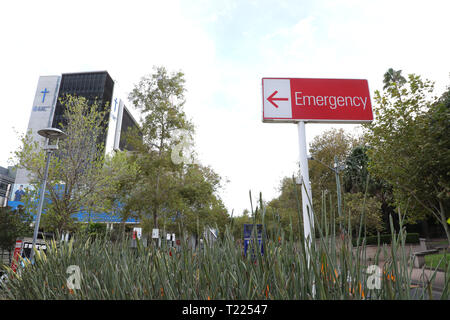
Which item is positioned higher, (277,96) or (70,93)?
(70,93)

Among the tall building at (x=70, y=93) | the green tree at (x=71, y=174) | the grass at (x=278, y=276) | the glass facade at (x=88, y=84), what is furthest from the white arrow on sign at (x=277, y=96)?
the glass facade at (x=88, y=84)

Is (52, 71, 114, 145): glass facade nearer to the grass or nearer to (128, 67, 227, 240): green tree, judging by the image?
(128, 67, 227, 240): green tree

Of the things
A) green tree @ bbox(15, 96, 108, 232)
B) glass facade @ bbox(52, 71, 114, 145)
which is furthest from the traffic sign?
glass facade @ bbox(52, 71, 114, 145)

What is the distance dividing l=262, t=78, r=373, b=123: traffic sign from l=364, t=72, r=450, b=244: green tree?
602 centimetres

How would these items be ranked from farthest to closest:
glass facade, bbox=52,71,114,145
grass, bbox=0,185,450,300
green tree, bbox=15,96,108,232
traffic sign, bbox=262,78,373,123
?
glass facade, bbox=52,71,114,145 → green tree, bbox=15,96,108,232 → traffic sign, bbox=262,78,373,123 → grass, bbox=0,185,450,300

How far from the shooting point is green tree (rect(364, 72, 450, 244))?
32.2 feet

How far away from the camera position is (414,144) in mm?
10516

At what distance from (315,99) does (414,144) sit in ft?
23.7

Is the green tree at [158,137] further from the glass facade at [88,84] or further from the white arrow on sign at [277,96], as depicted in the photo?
the glass facade at [88,84]

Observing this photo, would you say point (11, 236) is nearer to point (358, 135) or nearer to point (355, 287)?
point (355, 287)

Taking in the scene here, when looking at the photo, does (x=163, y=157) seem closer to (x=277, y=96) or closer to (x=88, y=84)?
(x=277, y=96)

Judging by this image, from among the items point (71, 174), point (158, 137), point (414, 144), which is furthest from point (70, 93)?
point (414, 144)
